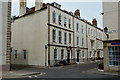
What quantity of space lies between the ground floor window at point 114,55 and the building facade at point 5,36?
35.6 ft

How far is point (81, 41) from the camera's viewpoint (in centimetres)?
3825

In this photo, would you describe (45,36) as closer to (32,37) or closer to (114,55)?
(32,37)

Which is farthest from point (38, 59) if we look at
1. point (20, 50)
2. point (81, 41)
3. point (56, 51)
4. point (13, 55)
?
point (81, 41)

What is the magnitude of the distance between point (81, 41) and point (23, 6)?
1340cm

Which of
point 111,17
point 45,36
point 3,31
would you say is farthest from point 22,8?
point 111,17

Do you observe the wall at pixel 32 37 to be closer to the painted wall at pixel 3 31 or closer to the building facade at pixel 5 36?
the building facade at pixel 5 36

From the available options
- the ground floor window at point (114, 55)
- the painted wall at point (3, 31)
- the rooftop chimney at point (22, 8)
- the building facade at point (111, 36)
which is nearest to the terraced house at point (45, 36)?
the rooftop chimney at point (22, 8)

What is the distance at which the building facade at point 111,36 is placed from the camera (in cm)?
1875

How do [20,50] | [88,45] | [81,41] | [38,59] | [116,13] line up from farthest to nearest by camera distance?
[88,45] < [81,41] < [20,50] < [38,59] < [116,13]

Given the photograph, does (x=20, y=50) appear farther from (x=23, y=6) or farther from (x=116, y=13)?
(x=116, y=13)

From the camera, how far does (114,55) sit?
62.4ft

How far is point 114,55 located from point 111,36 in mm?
1953

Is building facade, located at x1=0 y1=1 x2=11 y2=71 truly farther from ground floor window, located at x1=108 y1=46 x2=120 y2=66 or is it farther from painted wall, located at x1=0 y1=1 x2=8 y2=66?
ground floor window, located at x1=108 y1=46 x2=120 y2=66

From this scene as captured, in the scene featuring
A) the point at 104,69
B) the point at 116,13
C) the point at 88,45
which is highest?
the point at 116,13
